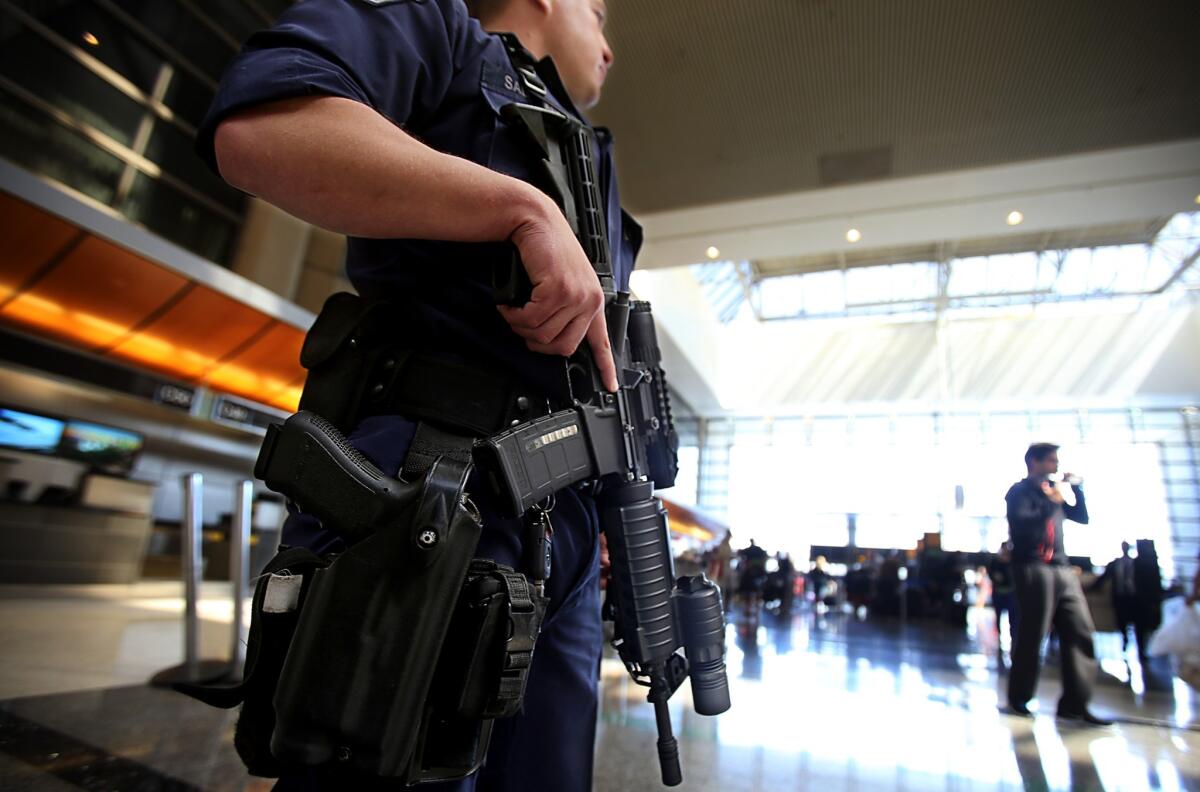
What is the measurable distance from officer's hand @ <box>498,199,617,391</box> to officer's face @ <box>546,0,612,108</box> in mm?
694

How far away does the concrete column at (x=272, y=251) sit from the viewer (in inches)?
412

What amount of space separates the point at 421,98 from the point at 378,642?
0.72 m

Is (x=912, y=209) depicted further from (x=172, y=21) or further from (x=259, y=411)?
(x=172, y=21)

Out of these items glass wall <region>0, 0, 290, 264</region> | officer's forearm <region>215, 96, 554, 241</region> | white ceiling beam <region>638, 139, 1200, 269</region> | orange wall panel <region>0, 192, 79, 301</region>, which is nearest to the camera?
officer's forearm <region>215, 96, 554, 241</region>

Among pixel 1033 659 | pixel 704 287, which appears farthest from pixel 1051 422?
pixel 1033 659

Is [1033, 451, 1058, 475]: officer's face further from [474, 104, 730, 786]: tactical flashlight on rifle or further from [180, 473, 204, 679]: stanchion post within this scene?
[180, 473, 204, 679]: stanchion post

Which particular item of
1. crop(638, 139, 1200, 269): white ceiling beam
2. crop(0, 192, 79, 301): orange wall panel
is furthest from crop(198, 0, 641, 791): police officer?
crop(638, 139, 1200, 269): white ceiling beam

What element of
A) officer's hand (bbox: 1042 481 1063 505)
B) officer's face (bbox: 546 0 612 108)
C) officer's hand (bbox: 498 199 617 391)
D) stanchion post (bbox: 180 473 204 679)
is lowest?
stanchion post (bbox: 180 473 204 679)

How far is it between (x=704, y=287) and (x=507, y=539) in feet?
65.4

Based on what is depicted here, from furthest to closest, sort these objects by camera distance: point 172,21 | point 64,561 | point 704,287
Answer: point 704,287 < point 172,21 < point 64,561

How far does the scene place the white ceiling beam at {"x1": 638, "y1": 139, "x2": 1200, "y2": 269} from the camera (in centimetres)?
584

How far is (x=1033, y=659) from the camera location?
151 inches

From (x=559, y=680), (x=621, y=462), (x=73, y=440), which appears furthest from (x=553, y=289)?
(x=73, y=440)

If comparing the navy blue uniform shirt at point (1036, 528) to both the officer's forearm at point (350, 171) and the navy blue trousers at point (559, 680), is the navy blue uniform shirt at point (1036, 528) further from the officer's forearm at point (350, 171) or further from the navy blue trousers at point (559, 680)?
the officer's forearm at point (350, 171)
